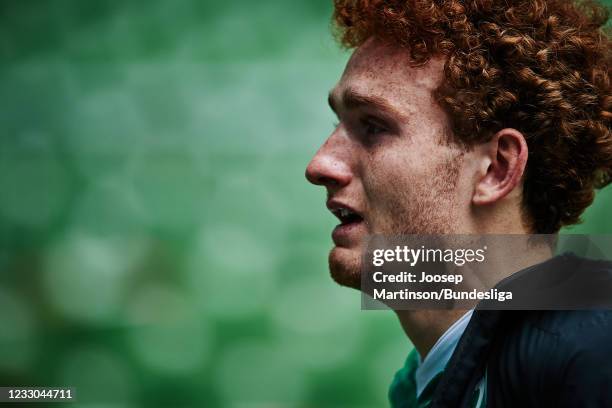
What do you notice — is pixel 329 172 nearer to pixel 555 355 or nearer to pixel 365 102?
pixel 365 102

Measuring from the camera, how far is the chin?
188 centimetres

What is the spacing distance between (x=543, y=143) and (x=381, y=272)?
58cm

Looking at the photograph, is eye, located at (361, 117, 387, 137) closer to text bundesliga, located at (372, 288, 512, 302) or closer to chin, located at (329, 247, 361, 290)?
chin, located at (329, 247, 361, 290)

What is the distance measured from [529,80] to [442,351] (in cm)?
77

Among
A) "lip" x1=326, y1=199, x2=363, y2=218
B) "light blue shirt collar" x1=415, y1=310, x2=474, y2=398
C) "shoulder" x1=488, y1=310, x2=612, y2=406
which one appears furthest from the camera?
"lip" x1=326, y1=199, x2=363, y2=218

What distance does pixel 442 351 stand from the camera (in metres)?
1.82

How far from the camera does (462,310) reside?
182 centimetres

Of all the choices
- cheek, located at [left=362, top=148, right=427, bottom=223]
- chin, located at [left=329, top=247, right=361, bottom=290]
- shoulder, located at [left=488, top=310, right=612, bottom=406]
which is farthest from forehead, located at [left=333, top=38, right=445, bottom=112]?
shoulder, located at [left=488, top=310, right=612, bottom=406]

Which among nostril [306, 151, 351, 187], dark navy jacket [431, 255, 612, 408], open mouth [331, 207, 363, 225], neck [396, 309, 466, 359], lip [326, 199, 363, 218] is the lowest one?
dark navy jacket [431, 255, 612, 408]

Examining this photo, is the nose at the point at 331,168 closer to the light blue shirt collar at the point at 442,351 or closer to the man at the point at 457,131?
the man at the point at 457,131

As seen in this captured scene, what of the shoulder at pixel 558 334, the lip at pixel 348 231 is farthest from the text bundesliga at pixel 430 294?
the shoulder at pixel 558 334

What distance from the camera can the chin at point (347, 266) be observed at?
188 cm

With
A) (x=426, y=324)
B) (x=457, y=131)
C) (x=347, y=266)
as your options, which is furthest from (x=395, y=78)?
(x=426, y=324)

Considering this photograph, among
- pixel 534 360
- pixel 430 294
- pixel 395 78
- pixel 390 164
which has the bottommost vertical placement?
pixel 534 360
